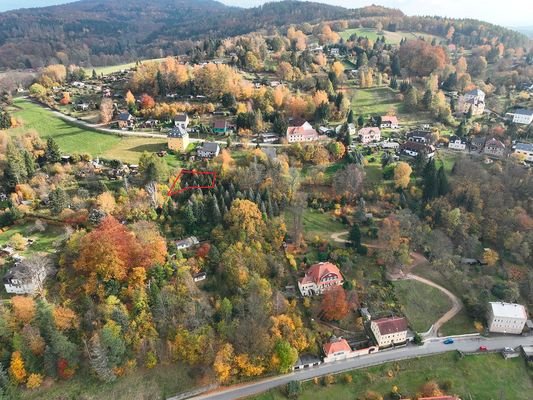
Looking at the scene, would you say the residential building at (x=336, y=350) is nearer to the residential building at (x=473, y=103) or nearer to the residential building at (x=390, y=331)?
the residential building at (x=390, y=331)

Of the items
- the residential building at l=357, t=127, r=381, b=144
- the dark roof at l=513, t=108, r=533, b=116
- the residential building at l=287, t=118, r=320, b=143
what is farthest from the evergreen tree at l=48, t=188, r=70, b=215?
the dark roof at l=513, t=108, r=533, b=116

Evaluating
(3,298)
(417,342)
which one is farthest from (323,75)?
(3,298)

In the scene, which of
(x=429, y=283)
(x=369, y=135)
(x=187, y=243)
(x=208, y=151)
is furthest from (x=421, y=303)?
(x=208, y=151)

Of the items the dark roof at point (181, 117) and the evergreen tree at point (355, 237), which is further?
the dark roof at point (181, 117)

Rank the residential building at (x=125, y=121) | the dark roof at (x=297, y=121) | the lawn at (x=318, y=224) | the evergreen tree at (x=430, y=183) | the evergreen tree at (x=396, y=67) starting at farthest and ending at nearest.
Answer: the evergreen tree at (x=396, y=67), the dark roof at (x=297, y=121), the residential building at (x=125, y=121), the evergreen tree at (x=430, y=183), the lawn at (x=318, y=224)

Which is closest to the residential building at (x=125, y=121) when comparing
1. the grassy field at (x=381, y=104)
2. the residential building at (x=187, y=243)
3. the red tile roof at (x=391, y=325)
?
the residential building at (x=187, y=243)

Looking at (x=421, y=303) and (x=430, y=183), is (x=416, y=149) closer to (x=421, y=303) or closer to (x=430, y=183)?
(x=430, y=183)

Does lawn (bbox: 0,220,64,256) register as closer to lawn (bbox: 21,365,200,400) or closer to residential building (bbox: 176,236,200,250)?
residential building (bbox: 176,236,200,250)
